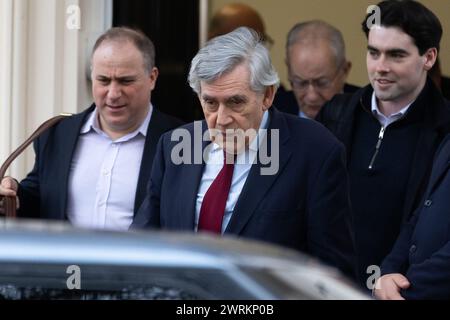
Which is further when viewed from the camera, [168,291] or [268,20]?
[268,20]

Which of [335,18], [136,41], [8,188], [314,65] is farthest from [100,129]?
[335,18]

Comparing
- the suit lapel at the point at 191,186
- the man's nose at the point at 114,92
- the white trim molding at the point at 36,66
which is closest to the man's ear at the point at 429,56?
the suit lapel at the point at 191,186

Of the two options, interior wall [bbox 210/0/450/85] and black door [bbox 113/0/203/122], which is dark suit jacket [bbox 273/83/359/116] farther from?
interior wall [bbox 210/0/450/85]

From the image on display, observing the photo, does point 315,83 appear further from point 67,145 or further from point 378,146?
point 67,145

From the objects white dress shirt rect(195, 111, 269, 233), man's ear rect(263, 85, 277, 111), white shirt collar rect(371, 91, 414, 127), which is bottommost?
white dress shirt rect(195, 111, 269, 233)

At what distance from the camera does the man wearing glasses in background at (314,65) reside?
756 cm

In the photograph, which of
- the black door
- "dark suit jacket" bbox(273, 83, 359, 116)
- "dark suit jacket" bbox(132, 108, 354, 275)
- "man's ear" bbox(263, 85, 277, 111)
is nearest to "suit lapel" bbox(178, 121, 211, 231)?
"dark suit jacket" bbox(132, 108, 354, 275)

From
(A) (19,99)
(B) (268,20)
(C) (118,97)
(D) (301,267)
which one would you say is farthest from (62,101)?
(D) (301,267)

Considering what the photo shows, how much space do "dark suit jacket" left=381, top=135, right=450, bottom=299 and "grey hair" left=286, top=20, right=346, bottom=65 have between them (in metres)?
1.85

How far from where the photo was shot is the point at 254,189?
5586 millimetres

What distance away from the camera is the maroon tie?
18.4ft

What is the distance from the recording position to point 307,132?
5688 mm

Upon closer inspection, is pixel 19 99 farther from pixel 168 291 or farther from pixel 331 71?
pixel 168 291
